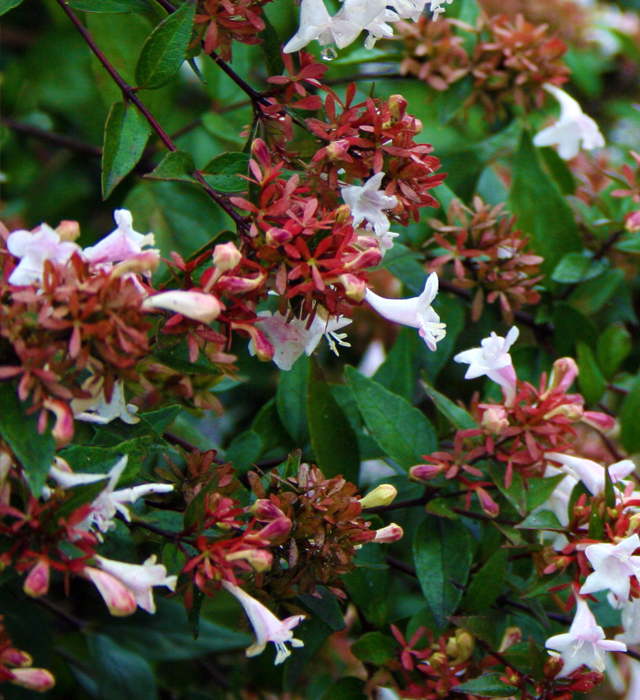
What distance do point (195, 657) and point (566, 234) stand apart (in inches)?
34.5

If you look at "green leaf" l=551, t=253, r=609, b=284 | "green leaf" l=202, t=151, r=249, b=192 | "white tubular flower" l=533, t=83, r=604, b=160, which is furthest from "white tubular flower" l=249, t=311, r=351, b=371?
"white tubular flower" l=533, t=83, r=604, b=160

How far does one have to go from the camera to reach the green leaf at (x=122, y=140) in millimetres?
779

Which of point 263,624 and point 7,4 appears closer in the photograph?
point 263,624

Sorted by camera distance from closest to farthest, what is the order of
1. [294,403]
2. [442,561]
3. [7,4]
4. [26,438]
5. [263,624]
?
[26,438] < [263,624] < [7,4] < [442,561] < [294,403]

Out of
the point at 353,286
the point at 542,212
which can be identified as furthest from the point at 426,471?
the point at 542,212

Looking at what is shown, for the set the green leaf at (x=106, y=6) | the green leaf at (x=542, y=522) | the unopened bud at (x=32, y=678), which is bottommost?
the green leaf at (x=542, y=522)

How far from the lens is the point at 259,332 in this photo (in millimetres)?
683

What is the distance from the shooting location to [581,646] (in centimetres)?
77

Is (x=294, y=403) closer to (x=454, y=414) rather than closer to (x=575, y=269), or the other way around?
(x=454, y=414)

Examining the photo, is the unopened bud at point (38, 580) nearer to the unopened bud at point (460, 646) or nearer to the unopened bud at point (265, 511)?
the unopened bud at point (265, 511)

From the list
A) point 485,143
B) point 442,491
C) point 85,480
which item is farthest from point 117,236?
point 485,143

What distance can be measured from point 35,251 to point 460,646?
59 centimetres

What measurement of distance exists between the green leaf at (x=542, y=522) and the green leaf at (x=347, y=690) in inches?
11.9

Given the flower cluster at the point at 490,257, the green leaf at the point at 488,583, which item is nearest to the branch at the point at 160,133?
the flower cluster at the point at 490,257
